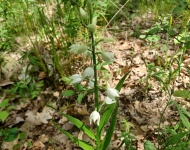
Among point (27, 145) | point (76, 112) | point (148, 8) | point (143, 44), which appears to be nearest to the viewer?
point (27, 145)

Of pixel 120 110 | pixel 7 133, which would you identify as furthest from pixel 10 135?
pixel 120 110

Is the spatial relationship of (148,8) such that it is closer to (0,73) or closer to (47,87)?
(47,87)

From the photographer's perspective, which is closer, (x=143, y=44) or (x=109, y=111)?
(x=109, y=111)

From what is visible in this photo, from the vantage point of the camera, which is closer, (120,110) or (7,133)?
(7,133)

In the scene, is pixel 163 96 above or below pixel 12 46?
below

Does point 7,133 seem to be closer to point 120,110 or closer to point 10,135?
point 10,135

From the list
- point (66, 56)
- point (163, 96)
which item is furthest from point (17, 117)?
point (163, 96)

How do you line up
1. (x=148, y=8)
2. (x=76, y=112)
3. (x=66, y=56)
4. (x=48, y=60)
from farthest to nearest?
(x=148, y=8) → (x=48, y=60) → (x=66, y=56) → (x=76, y=112)

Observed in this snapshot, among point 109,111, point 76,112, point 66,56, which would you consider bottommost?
point 76,112
